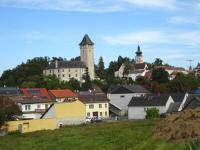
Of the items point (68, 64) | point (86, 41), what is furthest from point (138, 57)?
point (68, 64)

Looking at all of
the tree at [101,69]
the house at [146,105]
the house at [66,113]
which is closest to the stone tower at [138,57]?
the tree at [101,69]

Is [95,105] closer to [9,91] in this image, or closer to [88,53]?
[9,91]

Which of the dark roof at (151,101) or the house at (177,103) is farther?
the dark roof at (151,101)

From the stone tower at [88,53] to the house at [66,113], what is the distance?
8369 cm

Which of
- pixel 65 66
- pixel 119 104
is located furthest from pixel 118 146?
pixel 65 66

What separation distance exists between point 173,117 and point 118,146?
4.62 m

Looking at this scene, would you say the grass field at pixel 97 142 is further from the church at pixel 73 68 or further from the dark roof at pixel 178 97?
the church at pixel 73 68

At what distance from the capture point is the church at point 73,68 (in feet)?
481

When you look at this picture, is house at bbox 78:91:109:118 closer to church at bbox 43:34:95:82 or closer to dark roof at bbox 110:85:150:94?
dark roof at bbox 110:85:150:94

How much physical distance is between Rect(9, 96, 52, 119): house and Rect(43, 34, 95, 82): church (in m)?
63.8

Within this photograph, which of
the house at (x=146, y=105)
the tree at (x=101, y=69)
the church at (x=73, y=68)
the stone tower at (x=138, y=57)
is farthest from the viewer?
the stone tower at (x=138, y=57)

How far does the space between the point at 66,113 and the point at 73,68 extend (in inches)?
3342

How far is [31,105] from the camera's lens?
77.9 meters

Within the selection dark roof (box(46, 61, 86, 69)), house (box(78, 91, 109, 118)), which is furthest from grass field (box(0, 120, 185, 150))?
dark roof (box(46, 61, 86, 69))
